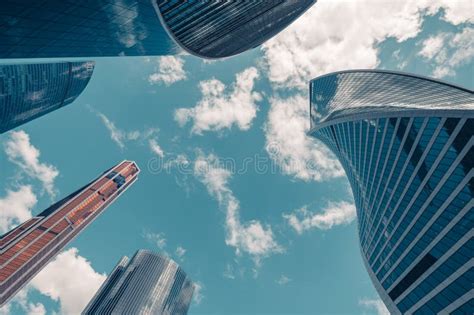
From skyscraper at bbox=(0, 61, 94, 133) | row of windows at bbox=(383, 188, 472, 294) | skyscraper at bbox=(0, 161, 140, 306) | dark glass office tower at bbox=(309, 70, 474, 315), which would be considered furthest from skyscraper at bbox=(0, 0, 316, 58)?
skyscraper at bbox=(0, 161, 140, 306)

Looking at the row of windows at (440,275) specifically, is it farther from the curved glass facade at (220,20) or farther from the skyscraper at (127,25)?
the skyscraper at (127,25)

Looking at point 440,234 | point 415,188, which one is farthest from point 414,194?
point 440,234

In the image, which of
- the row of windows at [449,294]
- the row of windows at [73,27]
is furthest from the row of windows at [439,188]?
the row of windows at [73,27]

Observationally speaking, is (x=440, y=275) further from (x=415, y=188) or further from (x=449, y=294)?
(x=415, y=188)

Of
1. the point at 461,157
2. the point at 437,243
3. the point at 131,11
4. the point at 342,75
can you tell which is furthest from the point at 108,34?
the point at 342,75

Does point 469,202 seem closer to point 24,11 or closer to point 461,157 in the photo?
point 461,157

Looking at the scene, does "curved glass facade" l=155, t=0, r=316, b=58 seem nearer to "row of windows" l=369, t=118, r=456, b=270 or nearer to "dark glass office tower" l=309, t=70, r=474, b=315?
"dark glass office tower" l=309, t=70, r=474, b=315
